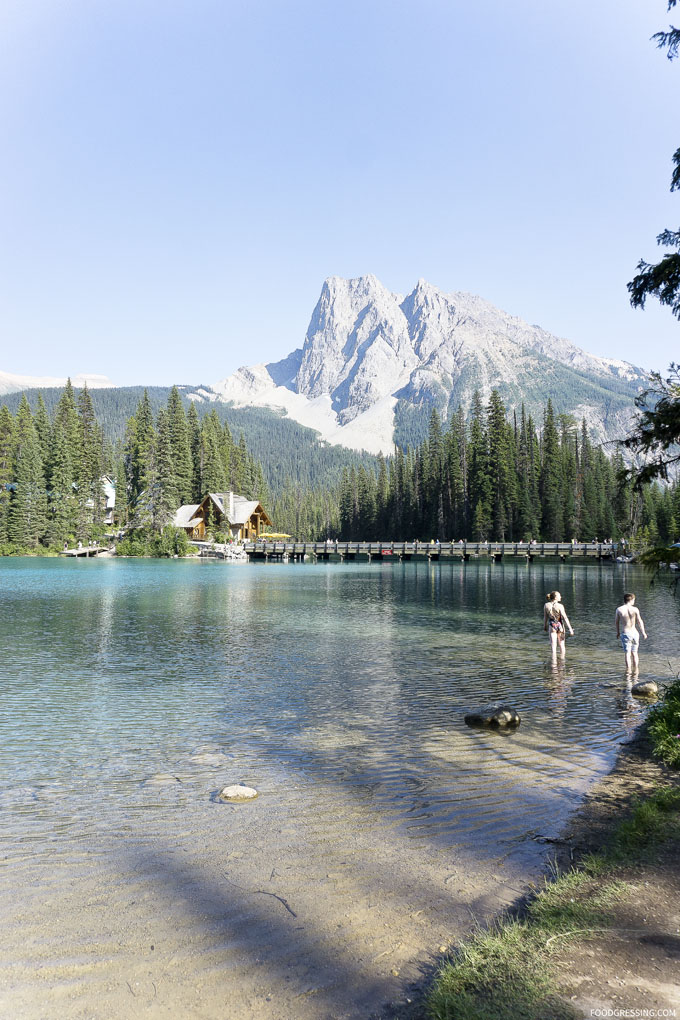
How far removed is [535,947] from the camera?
4.79 metres

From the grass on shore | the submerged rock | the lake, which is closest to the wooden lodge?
the lake

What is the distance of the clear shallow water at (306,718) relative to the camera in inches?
337

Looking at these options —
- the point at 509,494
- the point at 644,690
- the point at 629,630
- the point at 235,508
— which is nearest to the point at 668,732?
the point at 644,690

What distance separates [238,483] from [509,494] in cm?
4733

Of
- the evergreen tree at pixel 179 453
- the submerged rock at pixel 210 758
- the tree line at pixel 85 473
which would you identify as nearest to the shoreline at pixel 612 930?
the submerged rock at pixel 210 758

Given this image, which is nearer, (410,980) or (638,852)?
(410,980)

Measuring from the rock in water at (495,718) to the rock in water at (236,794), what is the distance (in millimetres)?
5210

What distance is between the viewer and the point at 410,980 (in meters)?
4.79

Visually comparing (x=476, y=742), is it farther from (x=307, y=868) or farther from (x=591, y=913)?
(x=591, y=913)

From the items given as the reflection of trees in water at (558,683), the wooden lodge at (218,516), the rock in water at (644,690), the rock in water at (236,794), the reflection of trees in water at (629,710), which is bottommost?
the reflection of trees in water at (558,683)

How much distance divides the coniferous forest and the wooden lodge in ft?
11.0

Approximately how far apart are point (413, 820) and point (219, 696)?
323 inches

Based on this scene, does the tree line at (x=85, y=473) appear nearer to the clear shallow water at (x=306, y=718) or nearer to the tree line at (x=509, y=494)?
the tree line at (x=509, y=494)

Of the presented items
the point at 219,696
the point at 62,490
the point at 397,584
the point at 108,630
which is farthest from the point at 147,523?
the point at 219,696
